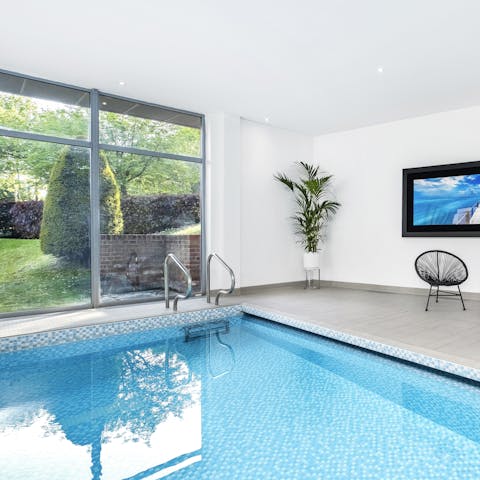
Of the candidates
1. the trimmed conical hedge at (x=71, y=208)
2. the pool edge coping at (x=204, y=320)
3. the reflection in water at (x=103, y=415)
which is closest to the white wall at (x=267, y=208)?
the pool edge coping at (x=204, y=320)

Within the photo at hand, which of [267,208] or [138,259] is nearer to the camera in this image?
[138,259]

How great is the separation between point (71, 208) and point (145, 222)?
1074mm

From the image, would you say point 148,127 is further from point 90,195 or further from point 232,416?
point 232,416

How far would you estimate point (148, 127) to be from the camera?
20.4 ft

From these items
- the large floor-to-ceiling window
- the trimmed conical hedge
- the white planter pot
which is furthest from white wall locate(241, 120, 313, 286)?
the trimmed conical hedge

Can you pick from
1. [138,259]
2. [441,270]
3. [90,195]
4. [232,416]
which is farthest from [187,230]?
[232,416]

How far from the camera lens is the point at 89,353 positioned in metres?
4.45

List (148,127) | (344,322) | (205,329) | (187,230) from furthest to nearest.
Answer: (187,230) < (148,127) < (205,329) < (344,322)

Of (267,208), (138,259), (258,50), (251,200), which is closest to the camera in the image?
(258,50)

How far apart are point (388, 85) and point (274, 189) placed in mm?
2810

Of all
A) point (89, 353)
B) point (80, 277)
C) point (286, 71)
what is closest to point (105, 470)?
point (89, 353)

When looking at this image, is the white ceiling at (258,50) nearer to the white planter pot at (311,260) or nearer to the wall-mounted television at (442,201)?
the wall-mounted television at (442,201)

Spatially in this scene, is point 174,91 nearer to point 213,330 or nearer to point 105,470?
point 213,330

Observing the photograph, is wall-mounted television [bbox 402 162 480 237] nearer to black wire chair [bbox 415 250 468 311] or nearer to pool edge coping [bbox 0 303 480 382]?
black wire chair [bbox 415 250 468 311]
